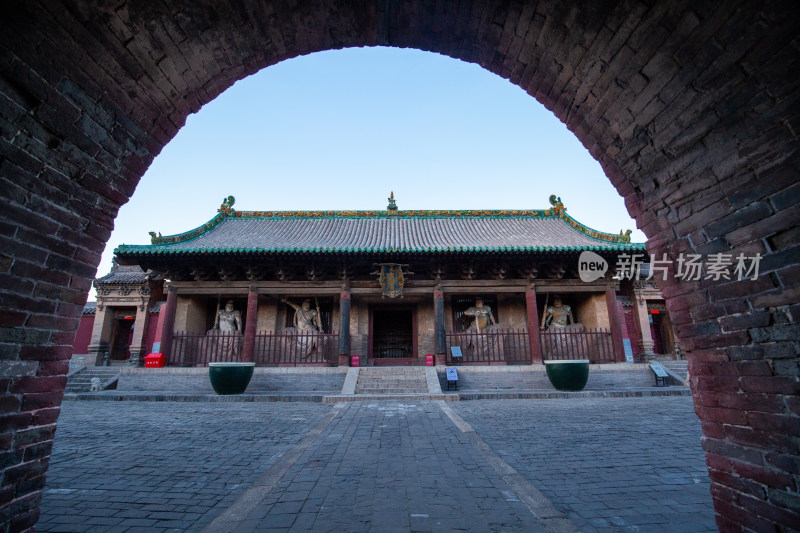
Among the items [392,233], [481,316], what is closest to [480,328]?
[481,316]

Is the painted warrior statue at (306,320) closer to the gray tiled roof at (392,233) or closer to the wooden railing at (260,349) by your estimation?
the wooden railing at (260,349)

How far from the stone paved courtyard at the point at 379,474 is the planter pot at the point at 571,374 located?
3344 mm

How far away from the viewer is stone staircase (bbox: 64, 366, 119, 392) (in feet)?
36.5

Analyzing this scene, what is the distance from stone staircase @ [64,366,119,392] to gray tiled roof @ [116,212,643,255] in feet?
14.1

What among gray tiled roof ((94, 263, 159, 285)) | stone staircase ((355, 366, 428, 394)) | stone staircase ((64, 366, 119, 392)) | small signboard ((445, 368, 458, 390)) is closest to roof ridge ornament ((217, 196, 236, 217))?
gray tiled roof ((94, 263, 159, 285))

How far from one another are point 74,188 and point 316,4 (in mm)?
1835

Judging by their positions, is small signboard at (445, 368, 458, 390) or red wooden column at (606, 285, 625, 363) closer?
small signboard at (445, 368, 458, 390)

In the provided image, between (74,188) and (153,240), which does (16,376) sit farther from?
(153,240)

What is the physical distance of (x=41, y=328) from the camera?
2.00 m

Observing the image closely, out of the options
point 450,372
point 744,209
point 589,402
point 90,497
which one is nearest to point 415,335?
point 450,372

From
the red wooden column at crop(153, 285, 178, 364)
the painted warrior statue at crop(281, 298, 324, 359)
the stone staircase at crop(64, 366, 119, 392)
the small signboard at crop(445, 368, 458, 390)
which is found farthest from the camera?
the painted warrior statue at crop(281, 298, 324, 359)

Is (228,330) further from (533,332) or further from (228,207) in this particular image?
(533,332)

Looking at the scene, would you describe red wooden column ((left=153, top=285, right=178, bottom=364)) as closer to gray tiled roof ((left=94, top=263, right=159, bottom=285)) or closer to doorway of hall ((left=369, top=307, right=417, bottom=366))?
gray tiled roof ((left=94, top=263, right=159, bottom=285))

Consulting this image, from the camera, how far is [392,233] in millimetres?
16797
